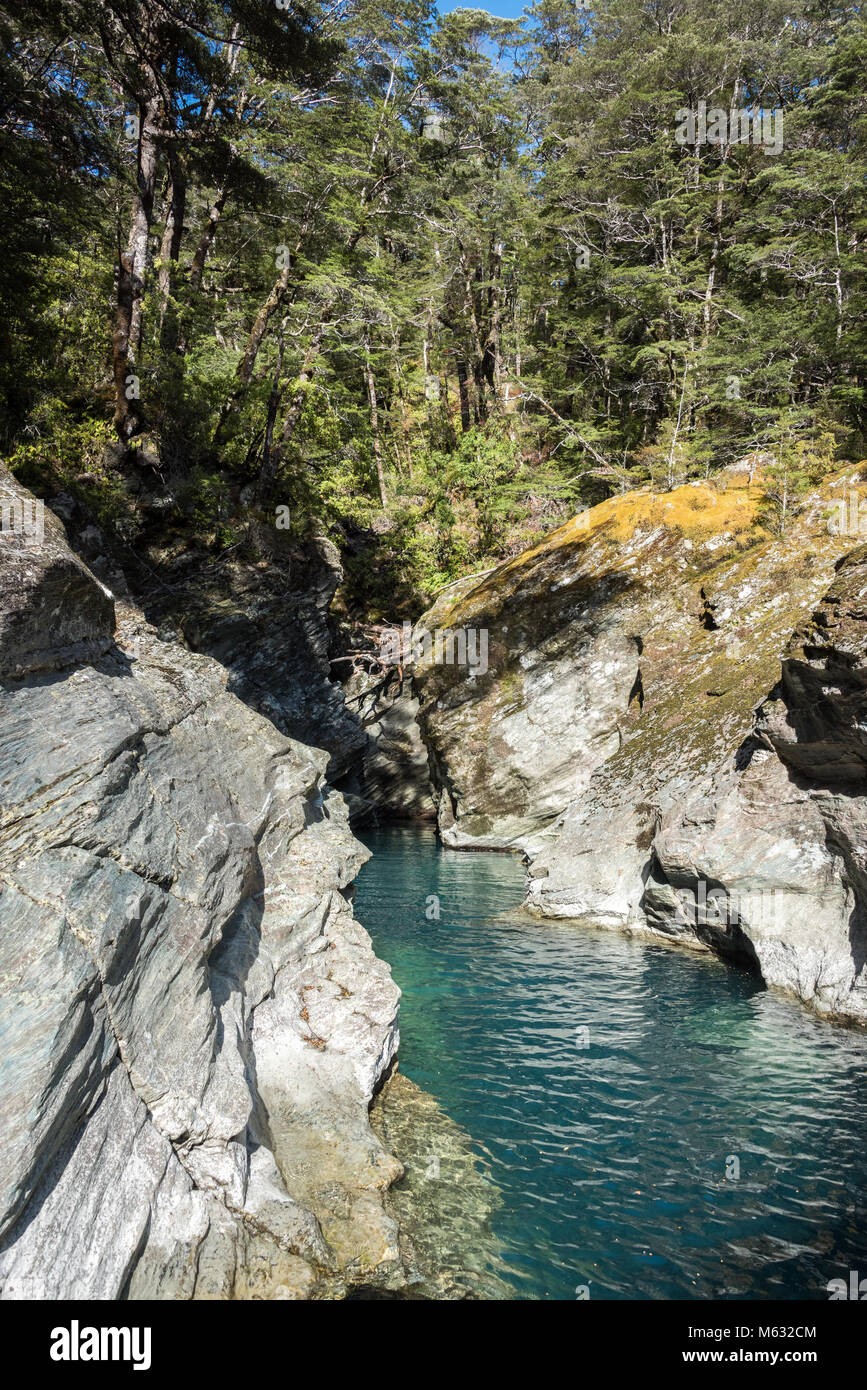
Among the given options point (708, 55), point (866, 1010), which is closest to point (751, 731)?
point (866, 1010)

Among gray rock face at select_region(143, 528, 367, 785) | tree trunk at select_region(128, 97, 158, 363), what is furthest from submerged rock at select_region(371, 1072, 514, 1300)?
tree trunk at select_region(128, 97, 158, 363)

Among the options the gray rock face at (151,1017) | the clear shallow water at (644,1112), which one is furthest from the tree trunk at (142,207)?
the clear shallow water at (644,1112)

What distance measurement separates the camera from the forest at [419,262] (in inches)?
615

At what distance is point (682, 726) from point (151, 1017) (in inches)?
540

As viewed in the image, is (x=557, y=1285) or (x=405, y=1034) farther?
(x=405, y=1034)

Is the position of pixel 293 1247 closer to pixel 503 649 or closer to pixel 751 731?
pixel 751 731

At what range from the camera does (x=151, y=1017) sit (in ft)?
19.7

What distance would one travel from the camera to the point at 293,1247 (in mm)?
5594

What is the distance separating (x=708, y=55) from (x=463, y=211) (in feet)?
36.5

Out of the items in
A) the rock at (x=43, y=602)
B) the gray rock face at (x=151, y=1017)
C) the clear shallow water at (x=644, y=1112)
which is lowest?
the clear shallow water at (x=644, y=1112)

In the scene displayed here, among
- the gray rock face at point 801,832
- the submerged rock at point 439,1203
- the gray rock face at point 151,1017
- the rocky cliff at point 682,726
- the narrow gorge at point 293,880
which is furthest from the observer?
the rocky cliff at point 682,726

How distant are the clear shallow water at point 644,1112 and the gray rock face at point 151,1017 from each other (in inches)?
58.1

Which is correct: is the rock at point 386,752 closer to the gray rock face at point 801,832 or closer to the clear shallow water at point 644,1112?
the clear shallow water at point 644,1112

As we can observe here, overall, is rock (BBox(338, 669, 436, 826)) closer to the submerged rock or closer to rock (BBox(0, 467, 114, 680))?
the submerged rock
